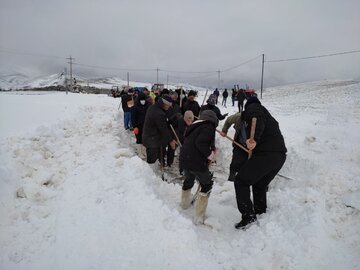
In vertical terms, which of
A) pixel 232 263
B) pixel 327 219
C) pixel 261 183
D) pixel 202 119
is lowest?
pixel 232 263

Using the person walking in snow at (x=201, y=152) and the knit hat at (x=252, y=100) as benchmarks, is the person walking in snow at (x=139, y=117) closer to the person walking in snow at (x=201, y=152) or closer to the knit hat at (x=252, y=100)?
the person walking in snow at (x=201, y=152)

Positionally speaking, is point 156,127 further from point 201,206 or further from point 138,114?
point 201,206

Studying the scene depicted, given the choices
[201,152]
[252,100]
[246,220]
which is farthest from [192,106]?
[246,220]

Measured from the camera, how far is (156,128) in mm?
6383

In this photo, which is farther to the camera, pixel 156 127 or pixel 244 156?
pixel 156 127

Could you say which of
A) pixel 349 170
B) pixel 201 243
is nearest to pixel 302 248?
pixel 201 243

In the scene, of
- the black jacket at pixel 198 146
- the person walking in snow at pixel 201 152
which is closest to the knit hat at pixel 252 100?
the person walking in snow at pixel 201 152

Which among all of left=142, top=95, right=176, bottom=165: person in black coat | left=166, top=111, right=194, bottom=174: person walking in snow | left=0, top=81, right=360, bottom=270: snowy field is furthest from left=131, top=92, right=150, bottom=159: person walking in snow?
left=142, top=95, right=176, bottom=165: person in black coat

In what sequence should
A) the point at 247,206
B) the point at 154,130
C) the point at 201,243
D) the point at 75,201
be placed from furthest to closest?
the point at 154,130, the point at 75,201, the point at 247,206, the point at 201,243

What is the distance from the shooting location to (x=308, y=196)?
4.77 m

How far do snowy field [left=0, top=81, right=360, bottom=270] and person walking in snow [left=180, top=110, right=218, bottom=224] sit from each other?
1.43ft

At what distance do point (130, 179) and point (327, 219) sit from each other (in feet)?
11.2

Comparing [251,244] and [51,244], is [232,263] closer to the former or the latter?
[251,244]

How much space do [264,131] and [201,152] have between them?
106 centimetres
